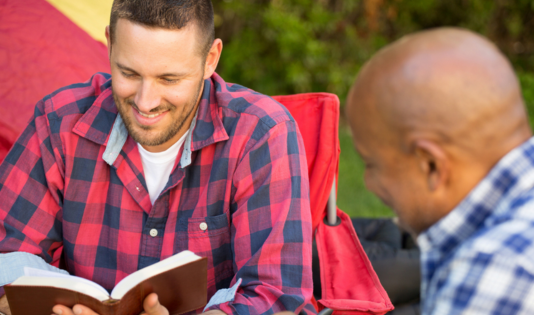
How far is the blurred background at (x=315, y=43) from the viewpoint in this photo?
450cm

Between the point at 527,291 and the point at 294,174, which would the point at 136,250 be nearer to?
the point at 294,174

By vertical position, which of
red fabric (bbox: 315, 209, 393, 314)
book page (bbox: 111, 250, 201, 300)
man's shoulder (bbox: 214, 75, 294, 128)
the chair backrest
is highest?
man's shoulder (bbox: 214, 75, 294, 128)

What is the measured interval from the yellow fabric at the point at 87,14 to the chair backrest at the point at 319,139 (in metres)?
1.39

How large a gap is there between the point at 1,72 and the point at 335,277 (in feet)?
5.53

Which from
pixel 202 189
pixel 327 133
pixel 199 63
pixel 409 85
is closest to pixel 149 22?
pixel 199 63

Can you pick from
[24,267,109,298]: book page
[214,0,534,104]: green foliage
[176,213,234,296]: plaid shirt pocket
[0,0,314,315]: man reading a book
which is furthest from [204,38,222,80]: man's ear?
[214,0,534,104]: green foliage

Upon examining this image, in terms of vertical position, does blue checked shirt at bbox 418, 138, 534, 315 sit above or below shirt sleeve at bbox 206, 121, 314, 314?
above

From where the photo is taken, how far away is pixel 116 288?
1.25m

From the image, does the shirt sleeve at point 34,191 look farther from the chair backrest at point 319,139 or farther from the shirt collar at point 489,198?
the shirt collar at point 489,198

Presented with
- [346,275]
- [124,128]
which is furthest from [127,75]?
[346,275]

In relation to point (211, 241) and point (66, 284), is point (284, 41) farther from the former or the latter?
point (66, 284)

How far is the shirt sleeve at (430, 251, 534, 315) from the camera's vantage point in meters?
0.77

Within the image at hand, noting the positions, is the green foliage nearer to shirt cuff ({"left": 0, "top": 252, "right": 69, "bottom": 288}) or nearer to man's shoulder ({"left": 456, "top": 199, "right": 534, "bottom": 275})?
shirt cuff ({"left": 0, "top": 252, "right": 69, "bottom": 288})

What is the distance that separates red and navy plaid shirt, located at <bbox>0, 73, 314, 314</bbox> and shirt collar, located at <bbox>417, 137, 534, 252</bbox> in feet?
1.96
